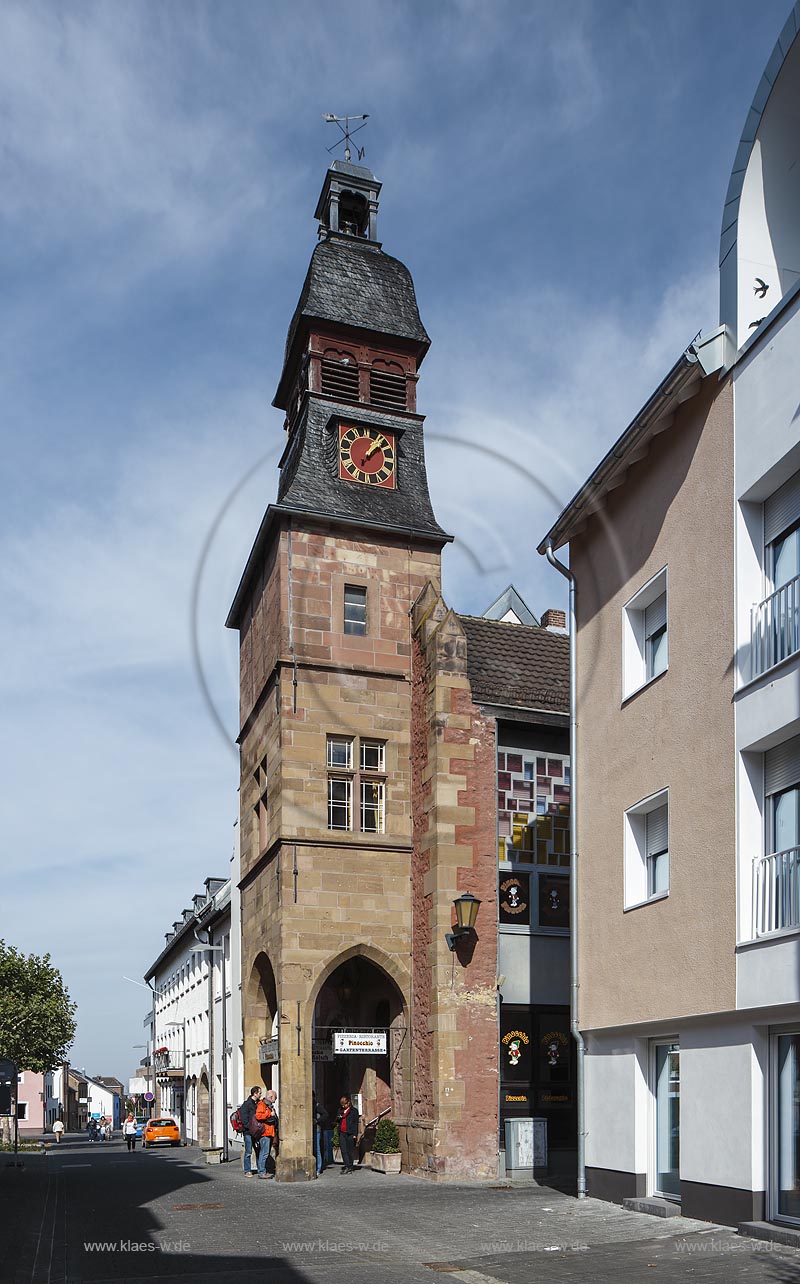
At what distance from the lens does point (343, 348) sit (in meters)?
29.4

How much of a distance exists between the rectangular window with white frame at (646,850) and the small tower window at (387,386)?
48.2 ft

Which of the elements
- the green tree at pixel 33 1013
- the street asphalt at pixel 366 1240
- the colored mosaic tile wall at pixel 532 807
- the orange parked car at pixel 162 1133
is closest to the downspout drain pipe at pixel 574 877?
the street asphalt at pixel 366 1240

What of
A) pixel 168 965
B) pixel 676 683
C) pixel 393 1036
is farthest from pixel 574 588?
pixel 168 965

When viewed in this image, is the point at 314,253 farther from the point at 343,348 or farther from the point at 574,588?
the point at 574,588

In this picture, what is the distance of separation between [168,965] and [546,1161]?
5219 centimetres

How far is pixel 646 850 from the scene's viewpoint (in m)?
17.2

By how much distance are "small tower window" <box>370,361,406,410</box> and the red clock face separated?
2.92 ft

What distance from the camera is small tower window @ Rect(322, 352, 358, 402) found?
94.9ft

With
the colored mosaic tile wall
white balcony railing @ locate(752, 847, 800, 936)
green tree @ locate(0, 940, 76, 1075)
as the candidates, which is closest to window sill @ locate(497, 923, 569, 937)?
the colored mosaic tile wall

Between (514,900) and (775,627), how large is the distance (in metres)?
11.7

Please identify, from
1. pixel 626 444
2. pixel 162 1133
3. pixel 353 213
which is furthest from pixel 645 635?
pixel 162 1133

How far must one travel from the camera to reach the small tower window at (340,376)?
94.9 feet

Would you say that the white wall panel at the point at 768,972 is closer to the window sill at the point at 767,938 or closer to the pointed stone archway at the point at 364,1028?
the window sill at the point at 767,938

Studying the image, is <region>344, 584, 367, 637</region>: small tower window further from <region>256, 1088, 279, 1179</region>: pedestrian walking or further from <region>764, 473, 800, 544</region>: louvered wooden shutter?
<region>764, 473, 800, 544</region>: louvered wooden shutter
